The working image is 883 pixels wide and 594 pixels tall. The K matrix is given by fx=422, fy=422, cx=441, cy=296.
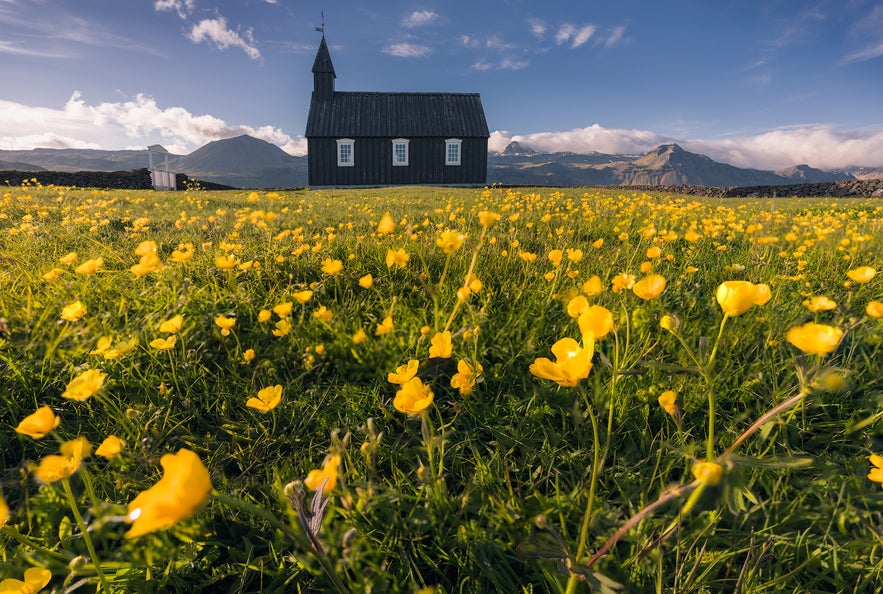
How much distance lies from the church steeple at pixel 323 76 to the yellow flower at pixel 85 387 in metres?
28.4

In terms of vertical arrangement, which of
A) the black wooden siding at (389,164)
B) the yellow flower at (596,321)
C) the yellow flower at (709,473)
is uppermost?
the black wooden siding at (389,164)

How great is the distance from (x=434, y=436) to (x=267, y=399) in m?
0.55

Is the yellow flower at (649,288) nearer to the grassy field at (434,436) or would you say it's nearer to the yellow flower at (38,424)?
the grassy field at (434,436)

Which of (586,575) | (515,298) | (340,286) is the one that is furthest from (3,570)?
(515,298)

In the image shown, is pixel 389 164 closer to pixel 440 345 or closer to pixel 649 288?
pixel 440 345

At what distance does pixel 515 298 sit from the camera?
2.20 metres

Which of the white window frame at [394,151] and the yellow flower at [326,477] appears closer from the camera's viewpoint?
the yellow flower at [326,477]

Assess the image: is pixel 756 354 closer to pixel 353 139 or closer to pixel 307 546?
pixel 307 546

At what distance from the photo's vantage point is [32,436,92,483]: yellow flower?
2.97 ft

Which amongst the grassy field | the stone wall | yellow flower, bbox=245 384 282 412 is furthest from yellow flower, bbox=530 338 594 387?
the stone wall

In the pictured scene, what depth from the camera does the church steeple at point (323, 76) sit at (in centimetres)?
2577

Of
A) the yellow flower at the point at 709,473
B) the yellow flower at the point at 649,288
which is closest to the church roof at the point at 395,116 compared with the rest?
the yellow flower at the point at 649,288

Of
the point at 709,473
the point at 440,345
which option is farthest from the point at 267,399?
the point at 709,473

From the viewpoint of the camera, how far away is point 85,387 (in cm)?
117
